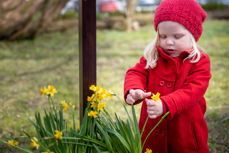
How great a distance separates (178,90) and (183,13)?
50 cm

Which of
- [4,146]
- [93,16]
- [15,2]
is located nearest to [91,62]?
[93,16]

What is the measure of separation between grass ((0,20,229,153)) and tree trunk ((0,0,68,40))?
0.97 feet

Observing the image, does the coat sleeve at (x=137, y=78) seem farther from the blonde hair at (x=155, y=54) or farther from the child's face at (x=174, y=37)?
the child's face at (x=174, y=37)

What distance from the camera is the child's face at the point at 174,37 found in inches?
68.7

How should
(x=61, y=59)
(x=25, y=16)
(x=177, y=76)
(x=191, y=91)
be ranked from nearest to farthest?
1. (x=191, y=91)
2. (x=177, y=76)
3. (x=61, y=59)
4. (x=25, y=16)

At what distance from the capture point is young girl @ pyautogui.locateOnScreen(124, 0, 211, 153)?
5.65ft

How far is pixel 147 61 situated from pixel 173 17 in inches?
14.2

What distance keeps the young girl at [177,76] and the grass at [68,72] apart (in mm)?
763

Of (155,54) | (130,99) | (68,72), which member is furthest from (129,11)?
(130,99)

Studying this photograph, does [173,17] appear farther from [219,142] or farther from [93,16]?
[219,142]

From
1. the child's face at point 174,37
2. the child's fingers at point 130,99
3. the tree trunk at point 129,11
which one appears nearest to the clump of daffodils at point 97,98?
the child's fingers at point 130,99

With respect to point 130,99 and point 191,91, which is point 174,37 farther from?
point 130,99

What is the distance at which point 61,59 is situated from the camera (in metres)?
6.13

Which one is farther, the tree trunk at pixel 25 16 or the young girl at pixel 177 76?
the tree trunk at pixel 25 16
